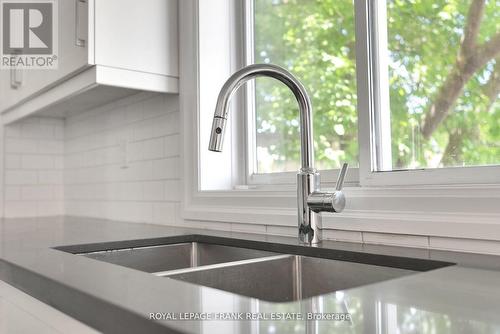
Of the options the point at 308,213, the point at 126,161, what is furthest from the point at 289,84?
the point at 126,161

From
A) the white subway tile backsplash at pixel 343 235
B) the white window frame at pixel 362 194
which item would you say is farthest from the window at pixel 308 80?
the white subway tile backsplash at pixel 343 235

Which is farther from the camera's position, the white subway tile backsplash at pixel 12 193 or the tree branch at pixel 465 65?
the white subway tile backsplash at pixel 12 193

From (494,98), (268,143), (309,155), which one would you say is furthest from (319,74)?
(494,98)

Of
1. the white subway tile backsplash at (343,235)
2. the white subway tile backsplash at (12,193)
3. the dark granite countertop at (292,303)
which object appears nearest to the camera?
the dark granite countertop at (292,303)

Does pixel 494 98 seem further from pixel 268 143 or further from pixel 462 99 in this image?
pixel 268 143

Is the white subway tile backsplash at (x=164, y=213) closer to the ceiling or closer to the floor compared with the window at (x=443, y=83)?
closer to the floor

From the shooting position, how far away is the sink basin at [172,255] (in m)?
1.35

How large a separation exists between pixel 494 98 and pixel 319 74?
567mm

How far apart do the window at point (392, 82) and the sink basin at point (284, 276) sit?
1.01ft

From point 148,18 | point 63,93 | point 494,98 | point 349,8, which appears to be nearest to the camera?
point 494,98

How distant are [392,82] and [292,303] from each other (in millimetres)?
842

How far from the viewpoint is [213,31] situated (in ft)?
5.82

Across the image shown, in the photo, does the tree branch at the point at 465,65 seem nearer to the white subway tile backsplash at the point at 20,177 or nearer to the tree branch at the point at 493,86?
the tree branch at the point at 493,86

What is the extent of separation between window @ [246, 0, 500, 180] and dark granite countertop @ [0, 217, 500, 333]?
0.29 m
